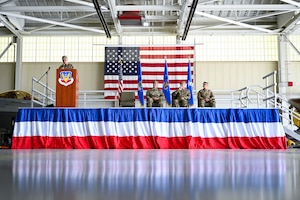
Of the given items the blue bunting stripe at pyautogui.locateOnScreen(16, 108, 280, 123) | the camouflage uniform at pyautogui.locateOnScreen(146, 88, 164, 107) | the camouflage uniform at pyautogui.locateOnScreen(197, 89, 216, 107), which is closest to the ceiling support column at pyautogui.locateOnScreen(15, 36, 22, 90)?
the camouflage uniform at pyautogui.locateOnScreen(146, 88, 164, 107)

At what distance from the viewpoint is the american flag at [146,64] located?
13.3 meters

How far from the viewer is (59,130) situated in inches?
275

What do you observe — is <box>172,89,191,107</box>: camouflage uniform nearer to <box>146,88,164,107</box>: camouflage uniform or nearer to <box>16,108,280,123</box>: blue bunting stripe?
<box>146,88,164,107</box>: camouflage uniform

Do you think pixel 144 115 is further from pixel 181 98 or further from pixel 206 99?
pixel 206 99

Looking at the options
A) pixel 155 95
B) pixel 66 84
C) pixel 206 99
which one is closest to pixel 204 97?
pixel 206 99

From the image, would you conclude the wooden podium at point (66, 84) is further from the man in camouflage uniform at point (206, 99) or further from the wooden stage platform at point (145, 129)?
the man in camouflage uniform at point (206, 99)

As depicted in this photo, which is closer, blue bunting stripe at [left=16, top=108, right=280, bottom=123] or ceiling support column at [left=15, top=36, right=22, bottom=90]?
blue bunting stripe at [left=16, top=108, right=280, bottom=123]

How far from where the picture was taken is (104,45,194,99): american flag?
13266 millimetres

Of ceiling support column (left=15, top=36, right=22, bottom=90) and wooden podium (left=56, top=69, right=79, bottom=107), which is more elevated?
ceiling support column (left=15, top=36, right=22, bottom=90)

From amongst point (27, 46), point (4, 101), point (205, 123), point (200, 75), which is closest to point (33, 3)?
point (27, 46)

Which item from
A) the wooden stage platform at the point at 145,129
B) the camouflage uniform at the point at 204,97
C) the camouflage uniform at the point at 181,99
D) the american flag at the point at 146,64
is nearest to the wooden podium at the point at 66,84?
the wooden stage platform at the point at 145,129

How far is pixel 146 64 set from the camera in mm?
13391

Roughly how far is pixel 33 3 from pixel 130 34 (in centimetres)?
387

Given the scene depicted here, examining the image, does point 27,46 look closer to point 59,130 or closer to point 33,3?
point 33,3
